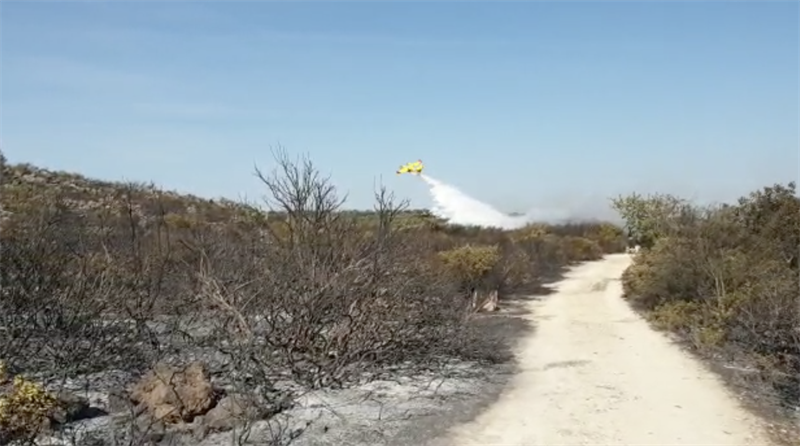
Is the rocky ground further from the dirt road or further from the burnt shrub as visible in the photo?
the burnt shrub

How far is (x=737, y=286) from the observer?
17.2 meters

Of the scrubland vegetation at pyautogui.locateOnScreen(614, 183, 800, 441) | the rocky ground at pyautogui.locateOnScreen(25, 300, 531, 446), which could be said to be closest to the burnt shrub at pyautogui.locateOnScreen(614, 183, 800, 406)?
the scrubland vegetation at pyautogui.locateOnScreen(614, 183, 800, 441)

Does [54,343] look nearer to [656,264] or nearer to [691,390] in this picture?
[691,390]

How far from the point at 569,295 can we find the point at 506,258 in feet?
10.0

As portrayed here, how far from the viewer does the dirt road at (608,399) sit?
9.98 meters

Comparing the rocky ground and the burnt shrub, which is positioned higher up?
the burnt shrub

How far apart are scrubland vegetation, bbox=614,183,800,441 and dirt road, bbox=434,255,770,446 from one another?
0.71 metres

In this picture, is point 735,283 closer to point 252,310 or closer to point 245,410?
point 252,310

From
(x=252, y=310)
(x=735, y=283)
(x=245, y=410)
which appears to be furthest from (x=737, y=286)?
(x=245, y=410)

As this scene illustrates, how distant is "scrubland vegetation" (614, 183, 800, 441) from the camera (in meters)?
13.2

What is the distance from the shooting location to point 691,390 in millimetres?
12406

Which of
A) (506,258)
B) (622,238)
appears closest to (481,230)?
(622,238)

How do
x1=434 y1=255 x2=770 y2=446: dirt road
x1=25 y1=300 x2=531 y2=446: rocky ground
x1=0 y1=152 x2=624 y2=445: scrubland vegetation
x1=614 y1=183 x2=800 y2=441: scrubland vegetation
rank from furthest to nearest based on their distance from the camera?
x1=614 y1=183 x2=800 y2=441: scrubland vegetation, x1=0 y1=152 x2=624 y2=445: scrubland vegetation, x1=434 y1=255 x2=770 y2=446: dirt road, x1=25 y1=300 x2=531 y2=446: rocky ground

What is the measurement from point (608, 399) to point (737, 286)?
273 inches
